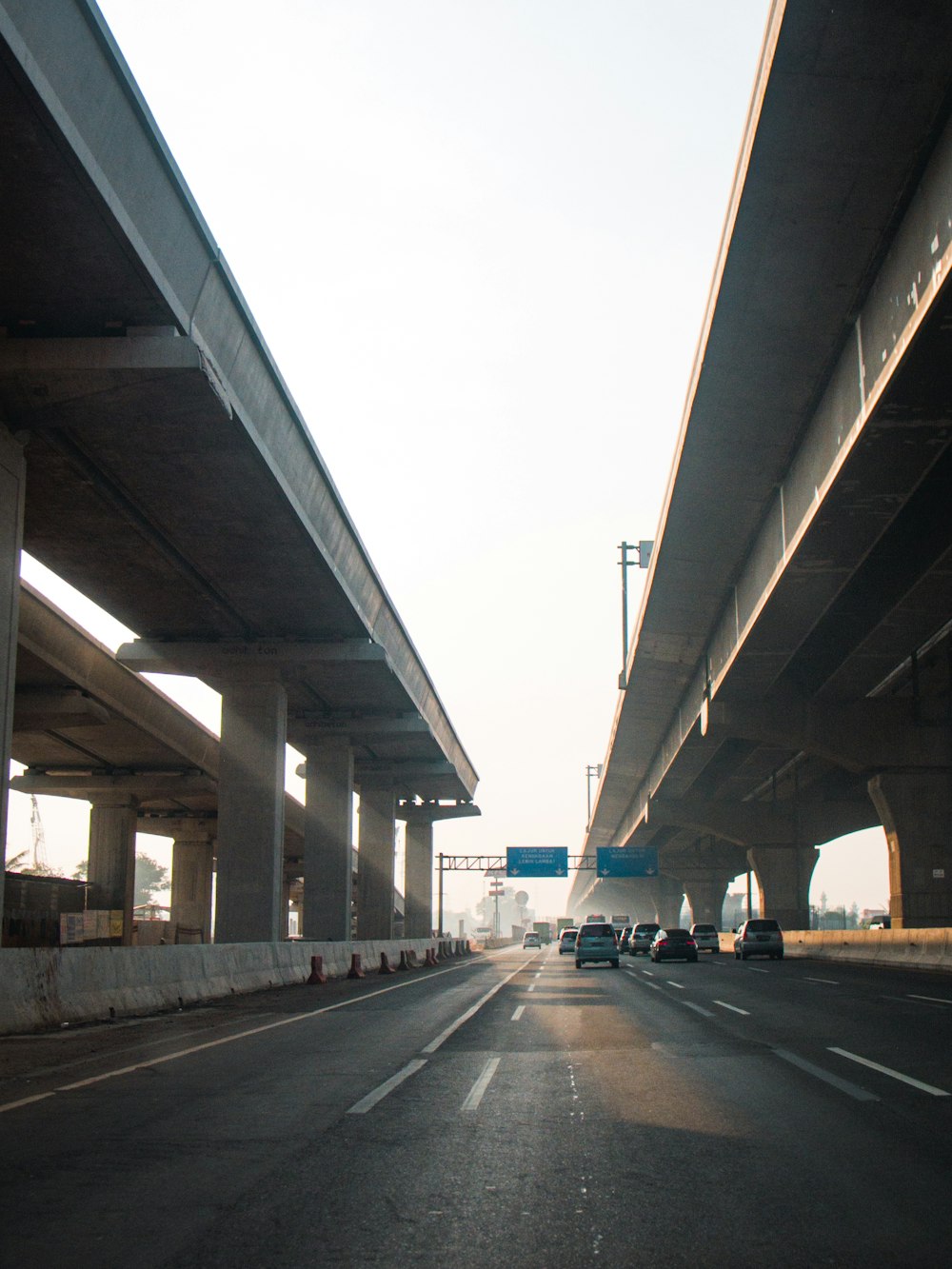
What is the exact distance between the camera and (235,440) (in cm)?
2100

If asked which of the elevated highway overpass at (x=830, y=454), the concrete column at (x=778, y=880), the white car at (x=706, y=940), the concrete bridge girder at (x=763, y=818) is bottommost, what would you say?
the white car at (x=706, y=940)

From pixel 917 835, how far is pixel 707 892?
66.5m

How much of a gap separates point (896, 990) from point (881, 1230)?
19833mm

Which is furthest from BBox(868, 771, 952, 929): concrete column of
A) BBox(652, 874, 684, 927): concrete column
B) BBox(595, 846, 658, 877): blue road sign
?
BBox(652, 874, 684, 927): concrete column

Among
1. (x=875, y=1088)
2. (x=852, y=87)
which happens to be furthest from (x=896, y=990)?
(x=852, y=87)

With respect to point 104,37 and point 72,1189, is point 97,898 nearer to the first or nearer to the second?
point 104,37

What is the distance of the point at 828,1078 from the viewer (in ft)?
36.6

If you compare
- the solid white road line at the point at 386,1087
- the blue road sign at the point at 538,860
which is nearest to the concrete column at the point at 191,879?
the blue road sign at the point at 538,860

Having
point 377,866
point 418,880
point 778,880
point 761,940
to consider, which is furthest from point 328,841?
point 778,880

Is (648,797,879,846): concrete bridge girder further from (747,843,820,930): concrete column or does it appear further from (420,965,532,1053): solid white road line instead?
(420,965,532,1053): solid white road line

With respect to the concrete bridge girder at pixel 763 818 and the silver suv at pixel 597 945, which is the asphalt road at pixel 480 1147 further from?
the concrete bridge girder at pixel 763 818

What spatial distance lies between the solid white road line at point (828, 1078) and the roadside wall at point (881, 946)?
21515 millimetres

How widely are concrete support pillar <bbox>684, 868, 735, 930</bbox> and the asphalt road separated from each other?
3626 inches

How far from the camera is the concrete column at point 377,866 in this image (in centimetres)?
6134
